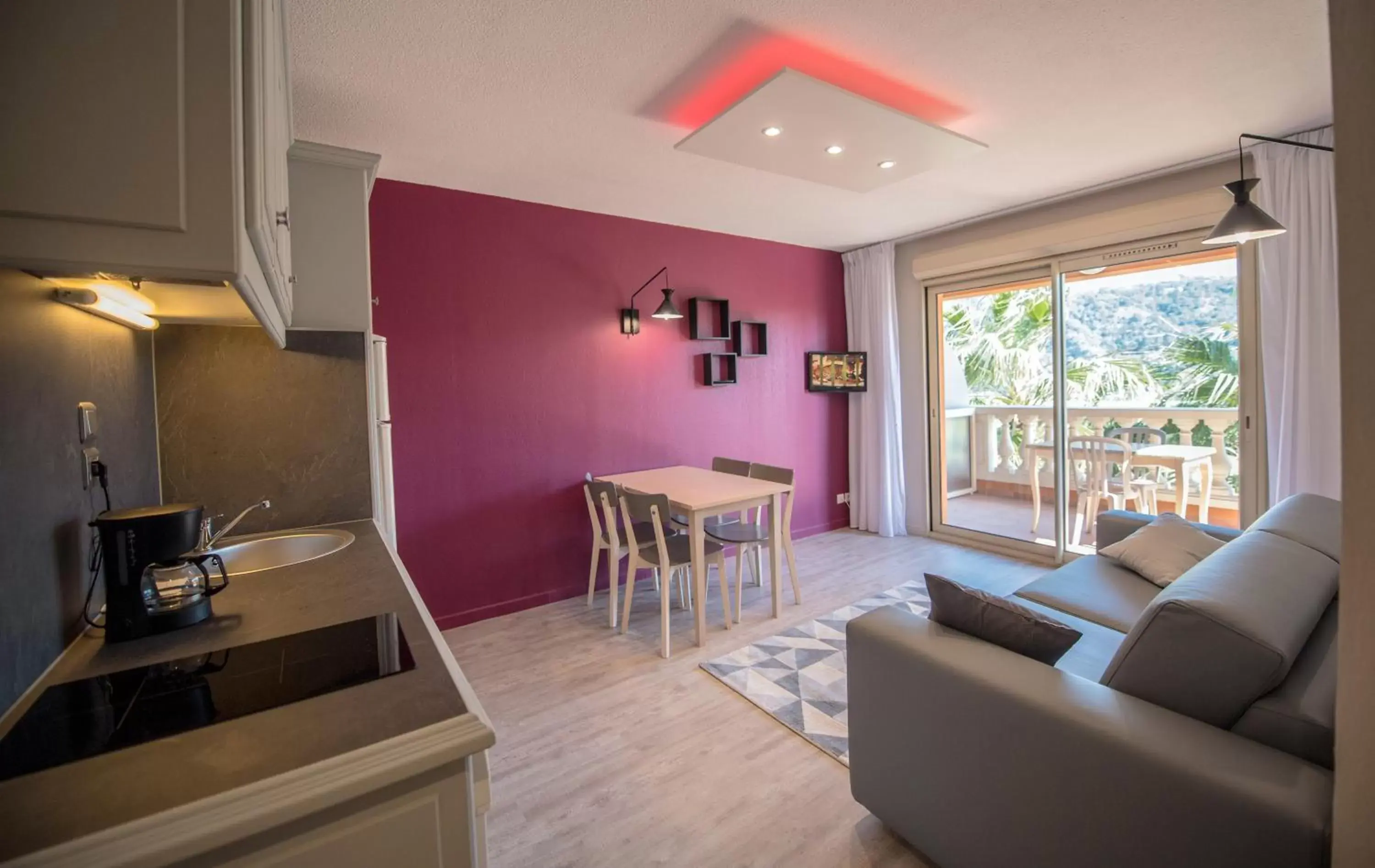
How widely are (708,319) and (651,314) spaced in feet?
1.61

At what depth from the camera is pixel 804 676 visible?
101 inches

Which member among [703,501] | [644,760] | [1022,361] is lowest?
[644,760]

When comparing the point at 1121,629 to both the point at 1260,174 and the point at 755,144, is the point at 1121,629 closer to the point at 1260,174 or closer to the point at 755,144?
the point at 755,144

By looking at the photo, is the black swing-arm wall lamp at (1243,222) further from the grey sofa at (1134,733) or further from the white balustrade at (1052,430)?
the white balustrade at (1052,430)

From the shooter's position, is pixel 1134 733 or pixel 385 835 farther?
pixel 1134 733

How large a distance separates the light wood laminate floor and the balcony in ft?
6.84

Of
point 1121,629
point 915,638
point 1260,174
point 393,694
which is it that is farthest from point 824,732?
point 1260,174

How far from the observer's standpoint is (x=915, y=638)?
4.96 ft

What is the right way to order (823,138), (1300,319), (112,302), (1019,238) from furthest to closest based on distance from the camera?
1. (1019,238)
2. (1300,319)
3. (823,138)
4. (112,302)

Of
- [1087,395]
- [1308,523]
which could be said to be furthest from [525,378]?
[1087,395]

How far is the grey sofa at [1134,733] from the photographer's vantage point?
99cm

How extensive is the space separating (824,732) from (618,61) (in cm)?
253

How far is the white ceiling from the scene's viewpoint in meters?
1.80

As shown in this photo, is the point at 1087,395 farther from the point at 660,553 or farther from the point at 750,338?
the point at 660,553
